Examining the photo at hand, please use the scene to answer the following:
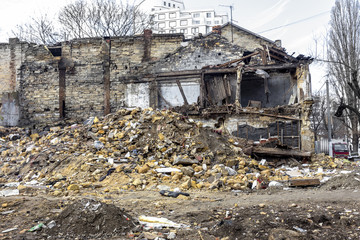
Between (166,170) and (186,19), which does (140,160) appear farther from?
(186,19)

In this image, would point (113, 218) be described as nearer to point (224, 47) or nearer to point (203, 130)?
point (203, 130)

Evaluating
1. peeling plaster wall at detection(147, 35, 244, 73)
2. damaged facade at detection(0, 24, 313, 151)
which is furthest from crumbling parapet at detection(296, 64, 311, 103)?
peeling plaster wall at detection(147, 35, 244, 73)

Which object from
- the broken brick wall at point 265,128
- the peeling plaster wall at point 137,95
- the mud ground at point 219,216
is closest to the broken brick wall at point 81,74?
the peeling plaster wall at point 137,95

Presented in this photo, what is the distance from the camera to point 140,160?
7676mm

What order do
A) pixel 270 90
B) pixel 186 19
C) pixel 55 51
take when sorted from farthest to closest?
pixel 186 19 < pixel 55 51 < pixel 270 90

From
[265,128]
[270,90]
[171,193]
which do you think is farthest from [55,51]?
[171,193]

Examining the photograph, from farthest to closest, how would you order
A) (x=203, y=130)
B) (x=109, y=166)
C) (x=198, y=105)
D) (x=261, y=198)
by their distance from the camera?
(x=198, y=105) < (x=203, y=130) < (x=109, y=166) < (x=261, y=198)

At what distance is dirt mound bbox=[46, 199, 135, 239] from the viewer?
138 inches

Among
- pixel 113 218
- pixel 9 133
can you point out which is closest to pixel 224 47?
pixel 9 133

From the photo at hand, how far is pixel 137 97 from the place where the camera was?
15.5 meters

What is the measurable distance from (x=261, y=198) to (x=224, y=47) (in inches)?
459

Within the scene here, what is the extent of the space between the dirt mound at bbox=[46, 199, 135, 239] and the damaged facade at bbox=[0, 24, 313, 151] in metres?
9.90

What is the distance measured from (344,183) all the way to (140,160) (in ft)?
15.2

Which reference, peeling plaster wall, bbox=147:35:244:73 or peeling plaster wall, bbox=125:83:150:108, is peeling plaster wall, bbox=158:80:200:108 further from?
peeling plaster wall, bbox=147:35:244:73
